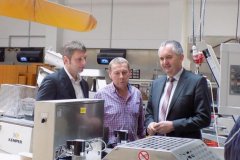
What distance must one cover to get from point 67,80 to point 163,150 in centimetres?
146

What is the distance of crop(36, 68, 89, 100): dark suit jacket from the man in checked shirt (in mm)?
205

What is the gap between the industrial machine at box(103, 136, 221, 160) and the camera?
116 centimetres

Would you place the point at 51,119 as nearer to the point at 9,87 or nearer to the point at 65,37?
the point at 9,87

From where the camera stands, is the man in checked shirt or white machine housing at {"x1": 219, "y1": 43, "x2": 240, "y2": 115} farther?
the man in checked shirt

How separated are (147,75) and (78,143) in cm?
552

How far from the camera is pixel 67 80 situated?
2520 mm

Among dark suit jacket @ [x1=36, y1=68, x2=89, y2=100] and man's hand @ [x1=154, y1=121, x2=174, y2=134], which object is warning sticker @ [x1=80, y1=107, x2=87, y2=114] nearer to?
man's hand @ [x1=154, y1=121, x2=174, y2=134]

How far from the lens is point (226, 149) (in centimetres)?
134

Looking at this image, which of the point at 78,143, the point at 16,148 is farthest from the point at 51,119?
the point at 16,148

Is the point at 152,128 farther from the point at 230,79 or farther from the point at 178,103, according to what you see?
the point at 230,79

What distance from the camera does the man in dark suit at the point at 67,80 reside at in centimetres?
244

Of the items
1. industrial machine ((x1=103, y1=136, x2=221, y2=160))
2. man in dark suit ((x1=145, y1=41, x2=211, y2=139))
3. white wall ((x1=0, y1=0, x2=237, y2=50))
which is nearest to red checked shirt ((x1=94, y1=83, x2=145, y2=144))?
man in dark suit ((x1=145, y1=41, x2=211, y2=139))

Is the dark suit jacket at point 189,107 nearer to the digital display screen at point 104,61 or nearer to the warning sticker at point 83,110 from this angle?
the warning sticker at point 83,110

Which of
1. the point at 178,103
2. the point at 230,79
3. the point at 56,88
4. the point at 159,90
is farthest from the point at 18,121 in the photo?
the point at 230,79
